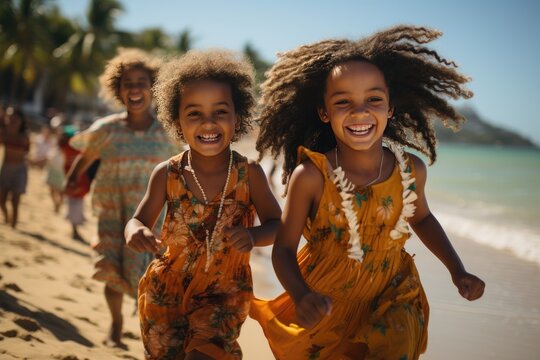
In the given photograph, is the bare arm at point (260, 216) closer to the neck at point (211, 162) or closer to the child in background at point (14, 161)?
the neck at point (211, 162)

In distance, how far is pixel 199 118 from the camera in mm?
3027

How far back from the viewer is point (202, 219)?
300 cm

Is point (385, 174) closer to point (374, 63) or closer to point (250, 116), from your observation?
point (374, 63)

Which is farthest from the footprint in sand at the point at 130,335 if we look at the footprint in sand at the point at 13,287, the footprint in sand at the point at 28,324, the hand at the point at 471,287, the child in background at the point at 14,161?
the child in background at the point at 14,161

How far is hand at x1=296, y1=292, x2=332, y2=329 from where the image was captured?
2.23 m

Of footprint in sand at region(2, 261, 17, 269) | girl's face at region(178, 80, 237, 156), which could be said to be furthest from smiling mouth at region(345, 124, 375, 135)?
footprint in sand at region(2, 261, 17, 269)

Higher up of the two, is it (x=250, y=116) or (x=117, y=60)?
(x=117, y=60)

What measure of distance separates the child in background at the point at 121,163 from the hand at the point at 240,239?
2154mm

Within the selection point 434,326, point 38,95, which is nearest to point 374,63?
point 434,326

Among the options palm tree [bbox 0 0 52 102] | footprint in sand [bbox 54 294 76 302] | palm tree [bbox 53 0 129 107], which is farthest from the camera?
palm tree [bbox 53 0 129 107]

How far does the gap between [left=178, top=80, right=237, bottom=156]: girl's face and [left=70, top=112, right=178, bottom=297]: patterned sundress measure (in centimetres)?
181

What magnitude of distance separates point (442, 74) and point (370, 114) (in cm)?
72

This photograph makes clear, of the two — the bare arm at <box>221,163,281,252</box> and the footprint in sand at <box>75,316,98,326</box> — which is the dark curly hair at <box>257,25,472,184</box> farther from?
the footprint in sand at <box>75,316,98,326</box>

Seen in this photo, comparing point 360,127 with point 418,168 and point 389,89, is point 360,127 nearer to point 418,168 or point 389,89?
point 418,168
